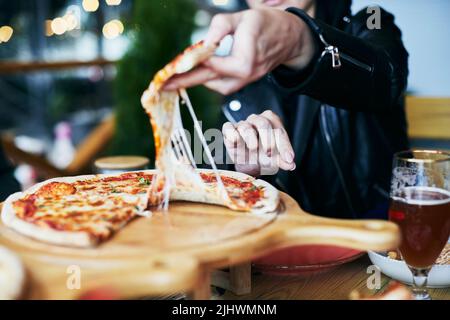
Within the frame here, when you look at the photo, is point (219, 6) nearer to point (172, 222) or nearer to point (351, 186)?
point (351, 186)

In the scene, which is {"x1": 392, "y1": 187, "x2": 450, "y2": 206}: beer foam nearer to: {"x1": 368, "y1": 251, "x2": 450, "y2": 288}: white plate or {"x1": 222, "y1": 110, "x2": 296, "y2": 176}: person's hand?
{"x1": 368, "y1": 251, "x2": 450, "y2": 288}: white plate

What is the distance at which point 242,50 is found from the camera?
2.92 ft

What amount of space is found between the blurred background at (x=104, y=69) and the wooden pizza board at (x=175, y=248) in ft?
4.49

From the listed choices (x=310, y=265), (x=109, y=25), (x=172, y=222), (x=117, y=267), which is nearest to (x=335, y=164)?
(x=310, y=265)

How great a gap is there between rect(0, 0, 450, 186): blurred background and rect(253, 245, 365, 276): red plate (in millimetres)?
1256

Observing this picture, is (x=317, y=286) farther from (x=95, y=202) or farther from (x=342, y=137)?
(x=342, y=137)

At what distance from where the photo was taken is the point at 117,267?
795 mm

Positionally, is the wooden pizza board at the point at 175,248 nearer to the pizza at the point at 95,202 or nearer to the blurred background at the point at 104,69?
the pizza at the point at 95,202

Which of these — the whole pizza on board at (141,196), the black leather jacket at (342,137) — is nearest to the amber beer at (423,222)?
the whole pizza on board at (141,196)

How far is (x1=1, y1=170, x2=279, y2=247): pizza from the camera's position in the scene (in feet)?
2.96

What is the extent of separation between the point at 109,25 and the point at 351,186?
3281 millimetres

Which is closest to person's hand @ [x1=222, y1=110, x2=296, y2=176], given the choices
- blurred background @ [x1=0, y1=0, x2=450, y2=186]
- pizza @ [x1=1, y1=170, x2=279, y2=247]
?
pizza @ [x1=1, y1=170, x2=279, y2=247]

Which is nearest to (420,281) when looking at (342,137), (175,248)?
(175,248)

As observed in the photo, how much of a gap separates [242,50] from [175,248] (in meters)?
0.35
